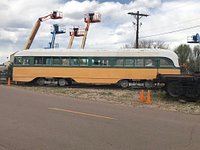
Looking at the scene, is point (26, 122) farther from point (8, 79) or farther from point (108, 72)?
point (8, 79)

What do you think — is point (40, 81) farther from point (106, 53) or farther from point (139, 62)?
point (139, 62)

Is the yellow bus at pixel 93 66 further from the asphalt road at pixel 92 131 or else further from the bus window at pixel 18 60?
the asphalt road at pixel 92 131

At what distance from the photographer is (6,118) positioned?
11.8 metres

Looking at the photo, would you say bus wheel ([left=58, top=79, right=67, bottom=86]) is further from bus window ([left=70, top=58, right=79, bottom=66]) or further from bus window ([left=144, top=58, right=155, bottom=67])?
bus window ([left=144, top=58, right=155, bottom=67])

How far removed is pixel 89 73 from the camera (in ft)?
96.2

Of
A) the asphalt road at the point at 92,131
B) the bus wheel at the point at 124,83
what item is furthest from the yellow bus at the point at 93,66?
the asphalt road at the point at 92,131

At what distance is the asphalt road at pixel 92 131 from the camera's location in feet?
26.3

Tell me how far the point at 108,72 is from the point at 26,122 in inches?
717

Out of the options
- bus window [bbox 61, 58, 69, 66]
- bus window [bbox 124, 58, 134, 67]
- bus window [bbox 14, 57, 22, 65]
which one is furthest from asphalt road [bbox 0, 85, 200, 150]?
bus window [bbox 14, 57, 22, 65]

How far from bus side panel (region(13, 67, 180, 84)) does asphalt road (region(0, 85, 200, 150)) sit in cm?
1486

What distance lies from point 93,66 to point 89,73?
2.17 feet

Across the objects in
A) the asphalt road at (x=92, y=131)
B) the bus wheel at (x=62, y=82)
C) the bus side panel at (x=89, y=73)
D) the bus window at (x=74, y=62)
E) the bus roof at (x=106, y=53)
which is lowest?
the asphalt road at (x=92, y=131)

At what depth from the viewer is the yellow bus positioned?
28.2 meters

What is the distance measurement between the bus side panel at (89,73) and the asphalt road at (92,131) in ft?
48.7
